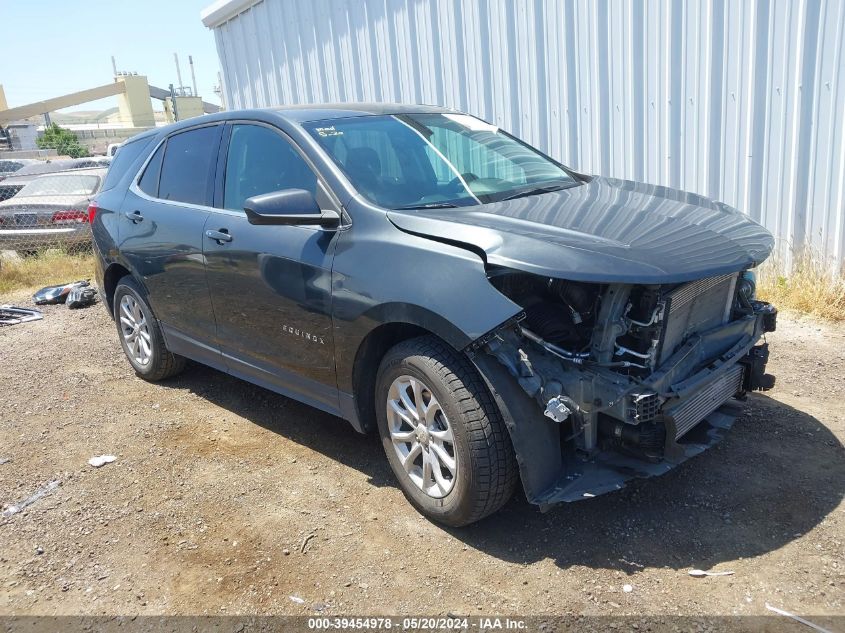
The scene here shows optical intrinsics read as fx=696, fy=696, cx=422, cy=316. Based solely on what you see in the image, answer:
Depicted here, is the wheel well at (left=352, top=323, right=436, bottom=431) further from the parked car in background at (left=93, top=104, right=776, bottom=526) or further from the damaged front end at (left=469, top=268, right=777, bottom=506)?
the damaged front end at (left=469, top=268, right=777, bottom=506)

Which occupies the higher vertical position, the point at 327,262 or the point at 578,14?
the point at 578,14

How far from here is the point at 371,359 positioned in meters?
3.41

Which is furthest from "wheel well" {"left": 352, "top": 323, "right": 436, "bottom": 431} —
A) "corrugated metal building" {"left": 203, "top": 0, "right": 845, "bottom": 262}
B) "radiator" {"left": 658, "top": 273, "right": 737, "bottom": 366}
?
"corrugated metal building" {"left": 203, "top": 0, "right": 845, "bottom": 262}

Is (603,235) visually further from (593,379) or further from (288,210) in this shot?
(288,210)

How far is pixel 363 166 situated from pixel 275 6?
7420 mm

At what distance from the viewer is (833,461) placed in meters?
3.57

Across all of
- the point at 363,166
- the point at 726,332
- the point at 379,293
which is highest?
the point at 363,166

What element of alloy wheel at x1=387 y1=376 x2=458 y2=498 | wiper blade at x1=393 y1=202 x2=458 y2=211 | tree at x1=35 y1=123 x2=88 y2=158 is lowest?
alloy wheel at x1=387 y1=376 x2=458 y2=498

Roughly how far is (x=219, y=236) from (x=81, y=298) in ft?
16.5

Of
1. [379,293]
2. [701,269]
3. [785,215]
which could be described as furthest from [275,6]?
[701,269]

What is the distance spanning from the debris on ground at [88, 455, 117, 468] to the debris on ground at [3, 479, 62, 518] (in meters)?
0.22

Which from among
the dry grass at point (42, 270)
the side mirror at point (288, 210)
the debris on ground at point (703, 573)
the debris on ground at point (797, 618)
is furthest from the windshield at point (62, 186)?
the debris on ground at point (797, 618)

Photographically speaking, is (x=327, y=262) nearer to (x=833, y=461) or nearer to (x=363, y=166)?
(x=363, y=166)

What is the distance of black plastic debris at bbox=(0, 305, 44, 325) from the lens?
786cm
